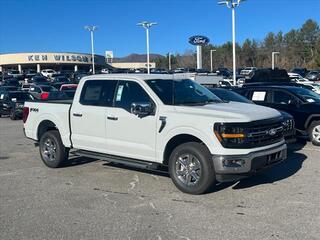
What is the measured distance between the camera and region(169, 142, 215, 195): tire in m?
6.76

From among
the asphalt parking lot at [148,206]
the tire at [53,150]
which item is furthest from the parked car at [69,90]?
the asphalt parking lot at [148,206]

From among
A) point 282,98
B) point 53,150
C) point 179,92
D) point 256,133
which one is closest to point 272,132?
point 256,133

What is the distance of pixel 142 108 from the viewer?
23.9 feet

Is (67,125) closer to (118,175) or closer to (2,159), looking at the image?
(118,175)

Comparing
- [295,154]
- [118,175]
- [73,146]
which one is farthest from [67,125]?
[295,154]

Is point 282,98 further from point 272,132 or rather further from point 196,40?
point 196,40

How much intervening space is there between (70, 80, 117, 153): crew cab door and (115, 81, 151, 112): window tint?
0.55 ft

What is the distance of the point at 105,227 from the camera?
18.1ft

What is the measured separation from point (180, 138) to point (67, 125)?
2.72 metres

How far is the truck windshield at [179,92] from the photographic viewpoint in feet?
24.7

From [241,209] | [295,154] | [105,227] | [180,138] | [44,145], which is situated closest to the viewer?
[105,227]

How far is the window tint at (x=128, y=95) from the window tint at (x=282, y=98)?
19.1ft

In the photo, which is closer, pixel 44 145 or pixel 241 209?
pixel 241 209

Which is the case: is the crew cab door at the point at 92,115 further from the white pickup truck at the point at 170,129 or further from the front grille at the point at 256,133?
the front grille at the point at 256,133
